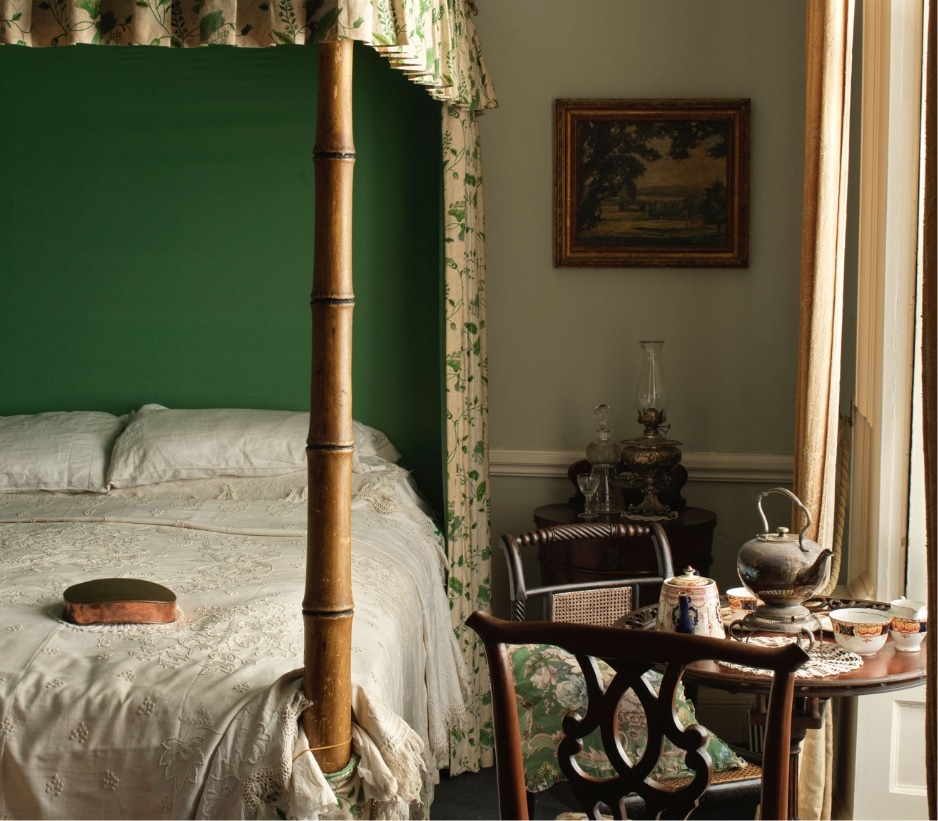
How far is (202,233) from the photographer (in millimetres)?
4121

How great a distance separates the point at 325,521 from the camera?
201cm

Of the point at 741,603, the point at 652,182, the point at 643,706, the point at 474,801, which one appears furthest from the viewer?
the point at 652,182

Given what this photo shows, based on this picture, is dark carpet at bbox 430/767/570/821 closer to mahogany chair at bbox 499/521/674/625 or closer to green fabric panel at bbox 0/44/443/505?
mahogany chair at bbox 499/521/674/625

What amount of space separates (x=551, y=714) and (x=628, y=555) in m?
1.54

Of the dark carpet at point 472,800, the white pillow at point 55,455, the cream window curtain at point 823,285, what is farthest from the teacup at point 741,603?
the white pillow at point 55,455

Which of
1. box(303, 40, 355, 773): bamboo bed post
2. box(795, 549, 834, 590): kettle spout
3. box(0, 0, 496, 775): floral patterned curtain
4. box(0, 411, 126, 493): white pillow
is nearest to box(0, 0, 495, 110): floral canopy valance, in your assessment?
box(303, 40, 355, 773): bamboo bed post

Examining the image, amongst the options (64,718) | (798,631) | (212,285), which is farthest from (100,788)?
(212,285)

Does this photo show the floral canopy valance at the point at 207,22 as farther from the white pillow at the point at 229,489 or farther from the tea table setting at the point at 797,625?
the white pillow at the point at 229,489

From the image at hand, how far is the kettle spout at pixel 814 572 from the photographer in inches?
86.4

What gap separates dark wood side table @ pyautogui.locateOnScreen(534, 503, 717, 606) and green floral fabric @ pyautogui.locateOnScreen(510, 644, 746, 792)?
1.42 m

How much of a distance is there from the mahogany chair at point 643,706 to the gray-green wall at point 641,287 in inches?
91.0

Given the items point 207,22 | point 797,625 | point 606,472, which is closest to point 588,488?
point 606,472

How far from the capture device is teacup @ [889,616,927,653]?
2188mm

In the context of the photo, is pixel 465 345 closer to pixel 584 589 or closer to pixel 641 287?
pixel 641 287
